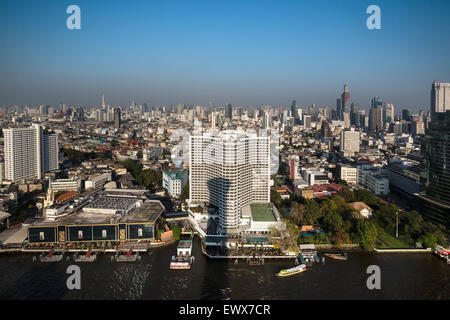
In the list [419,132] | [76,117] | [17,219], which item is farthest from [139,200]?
[76,117]

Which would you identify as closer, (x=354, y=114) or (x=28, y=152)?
(x=28, y=152)

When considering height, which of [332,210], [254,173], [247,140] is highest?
[247,140]

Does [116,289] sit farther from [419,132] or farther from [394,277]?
[419,132]

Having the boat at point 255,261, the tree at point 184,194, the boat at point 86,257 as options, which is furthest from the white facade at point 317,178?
the boat at point 86,257

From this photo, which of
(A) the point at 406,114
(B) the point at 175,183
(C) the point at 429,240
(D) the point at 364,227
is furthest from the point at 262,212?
(A) the point at 406,114

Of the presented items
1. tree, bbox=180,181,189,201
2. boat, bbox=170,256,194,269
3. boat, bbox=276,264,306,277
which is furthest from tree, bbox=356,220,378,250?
tree, bbox=180,181,189,201

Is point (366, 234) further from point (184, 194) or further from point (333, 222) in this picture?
point (184, 194)
